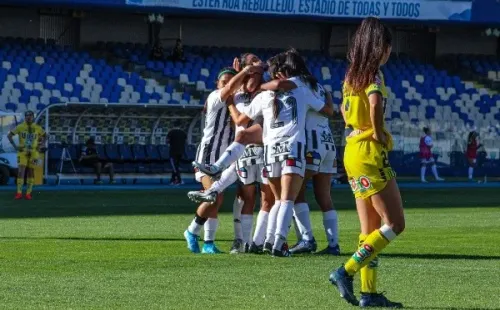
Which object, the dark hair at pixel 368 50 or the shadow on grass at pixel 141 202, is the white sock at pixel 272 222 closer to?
the dark hair at pixel 368 50

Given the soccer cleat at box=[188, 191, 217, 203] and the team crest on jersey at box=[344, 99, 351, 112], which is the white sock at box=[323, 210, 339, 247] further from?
the team crest on jersey at box=[344, 99, 351, 112]

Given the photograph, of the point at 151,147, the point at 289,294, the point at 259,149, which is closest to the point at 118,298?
the point at 289,294

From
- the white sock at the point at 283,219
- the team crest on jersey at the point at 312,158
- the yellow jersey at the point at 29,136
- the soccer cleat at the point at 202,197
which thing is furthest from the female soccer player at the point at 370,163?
the yellow jersey at the point at 29,136

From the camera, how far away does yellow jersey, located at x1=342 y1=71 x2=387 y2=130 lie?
9883 millimetres

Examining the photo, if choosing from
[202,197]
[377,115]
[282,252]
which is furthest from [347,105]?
[202,197]

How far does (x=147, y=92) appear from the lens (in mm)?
44750

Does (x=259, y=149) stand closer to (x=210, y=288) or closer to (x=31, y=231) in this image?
(x=210, y=288)

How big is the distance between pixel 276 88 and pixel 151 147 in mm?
27385

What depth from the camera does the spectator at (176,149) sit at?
38.1m

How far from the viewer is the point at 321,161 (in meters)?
14.7

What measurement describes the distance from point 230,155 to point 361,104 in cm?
428

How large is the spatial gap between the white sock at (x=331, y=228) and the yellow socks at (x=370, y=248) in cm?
477

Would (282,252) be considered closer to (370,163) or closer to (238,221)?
(238,221)

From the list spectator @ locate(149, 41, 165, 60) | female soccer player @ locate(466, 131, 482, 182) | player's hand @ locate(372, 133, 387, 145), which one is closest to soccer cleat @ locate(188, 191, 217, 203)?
player's hand @ locate(372, 133, 387, 145)
